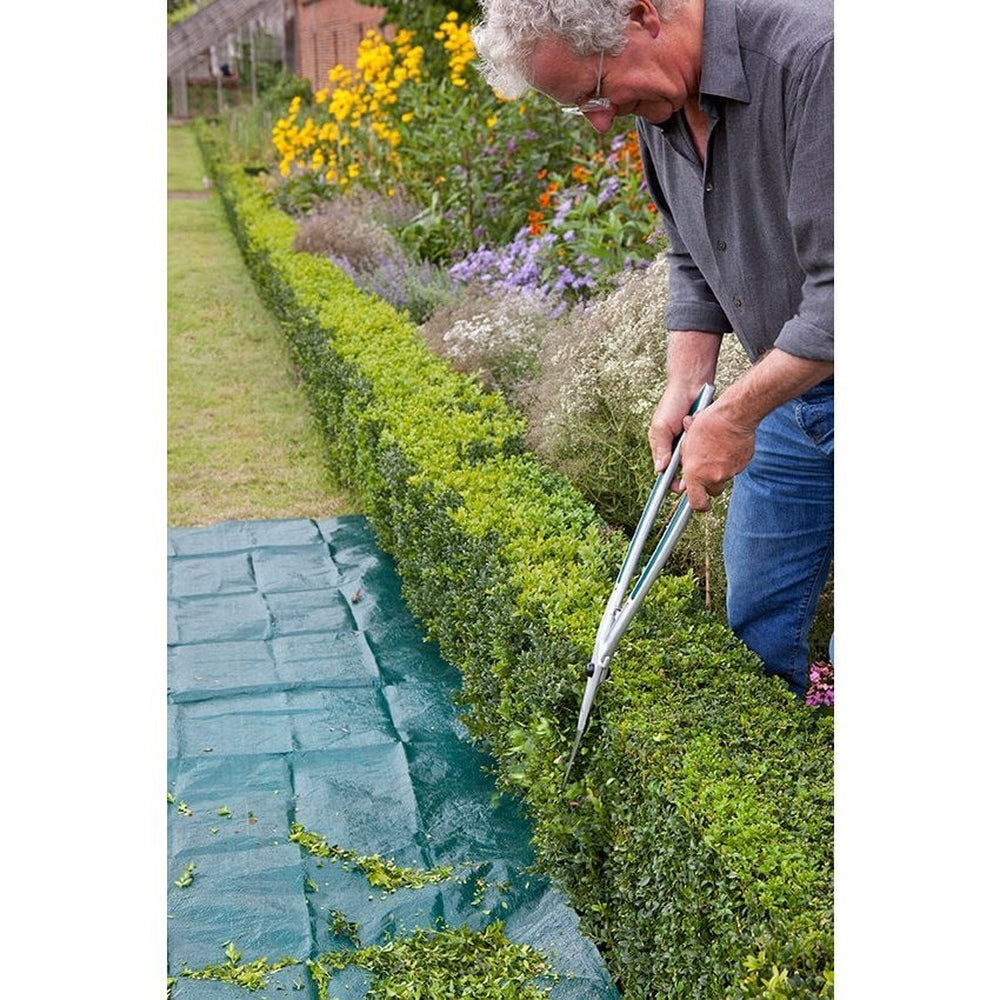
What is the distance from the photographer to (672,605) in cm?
286

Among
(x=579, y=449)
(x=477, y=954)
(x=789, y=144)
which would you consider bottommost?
(x=477, y=954)

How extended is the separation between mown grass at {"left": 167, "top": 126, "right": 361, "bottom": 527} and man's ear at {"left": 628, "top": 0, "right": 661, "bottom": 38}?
11.7 ft

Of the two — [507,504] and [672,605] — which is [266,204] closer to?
[507,504]

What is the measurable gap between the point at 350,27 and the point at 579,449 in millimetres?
15701

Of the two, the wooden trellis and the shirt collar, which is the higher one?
the shirt collar

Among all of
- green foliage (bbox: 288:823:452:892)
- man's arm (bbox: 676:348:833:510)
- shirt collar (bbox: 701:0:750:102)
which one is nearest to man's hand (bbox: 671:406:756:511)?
man's arm (bbox: 676:348:833:510)

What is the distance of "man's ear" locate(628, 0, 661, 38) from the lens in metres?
2.10

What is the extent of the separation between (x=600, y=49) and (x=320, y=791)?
2030 mm

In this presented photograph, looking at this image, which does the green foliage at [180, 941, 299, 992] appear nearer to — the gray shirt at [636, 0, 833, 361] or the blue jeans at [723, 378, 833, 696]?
the blue jeans at [723, 378, 833, 696]

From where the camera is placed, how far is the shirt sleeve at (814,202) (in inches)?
77.4

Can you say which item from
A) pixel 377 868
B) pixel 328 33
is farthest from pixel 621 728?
pixel 328 33
